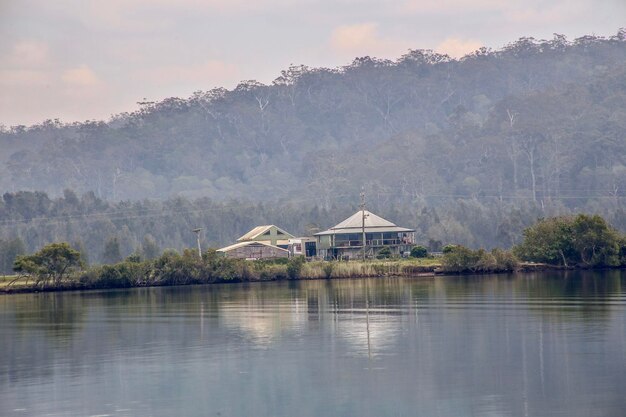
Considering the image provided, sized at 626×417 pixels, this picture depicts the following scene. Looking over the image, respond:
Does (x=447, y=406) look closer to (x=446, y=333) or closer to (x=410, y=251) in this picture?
(x=446, y=333)

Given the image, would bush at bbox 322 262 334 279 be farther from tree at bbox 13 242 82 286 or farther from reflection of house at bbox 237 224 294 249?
reflection of house at bbox 237 224 294 249

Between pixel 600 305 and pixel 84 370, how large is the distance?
23831 mm

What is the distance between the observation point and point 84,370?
115 feet

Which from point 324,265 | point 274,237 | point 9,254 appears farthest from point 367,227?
point 9,254

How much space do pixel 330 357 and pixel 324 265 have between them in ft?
173

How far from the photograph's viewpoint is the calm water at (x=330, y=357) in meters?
28.2

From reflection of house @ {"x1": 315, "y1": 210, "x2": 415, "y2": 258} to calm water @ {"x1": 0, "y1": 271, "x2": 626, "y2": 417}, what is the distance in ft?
158

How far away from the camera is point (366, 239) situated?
110 meters

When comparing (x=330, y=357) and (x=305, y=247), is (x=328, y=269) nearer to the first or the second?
(x=305, y=247)

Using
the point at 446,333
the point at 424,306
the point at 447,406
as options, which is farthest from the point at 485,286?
the point at 447,406

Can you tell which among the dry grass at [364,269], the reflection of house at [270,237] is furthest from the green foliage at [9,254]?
the dry grass at [364,269]

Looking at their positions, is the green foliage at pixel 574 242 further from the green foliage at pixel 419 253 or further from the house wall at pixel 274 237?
the house wall at pixel 274 237

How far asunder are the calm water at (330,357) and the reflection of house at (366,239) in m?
48.3

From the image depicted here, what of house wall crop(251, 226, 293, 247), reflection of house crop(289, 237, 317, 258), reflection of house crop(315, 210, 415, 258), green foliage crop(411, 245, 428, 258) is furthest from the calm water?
house wall crop(251, 226, 293, 247)
